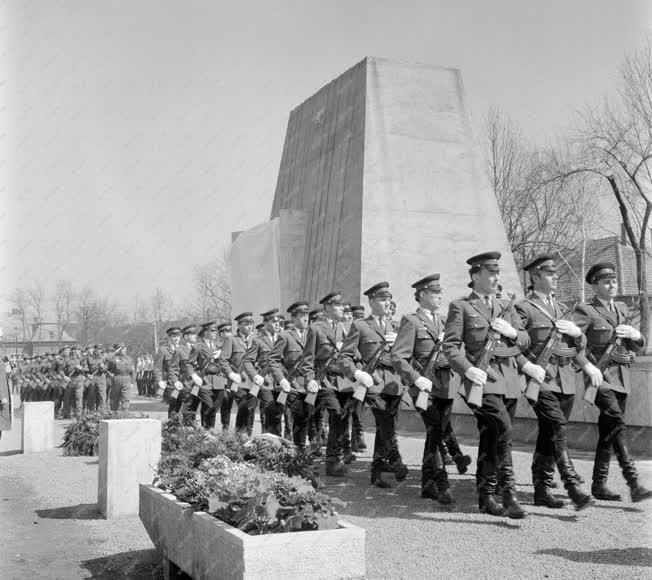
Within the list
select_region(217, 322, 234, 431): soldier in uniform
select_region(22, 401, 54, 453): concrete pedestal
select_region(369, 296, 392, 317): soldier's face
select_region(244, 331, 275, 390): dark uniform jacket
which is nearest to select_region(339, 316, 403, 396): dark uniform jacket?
select_region(369, 296, 392, 317): soldier's face

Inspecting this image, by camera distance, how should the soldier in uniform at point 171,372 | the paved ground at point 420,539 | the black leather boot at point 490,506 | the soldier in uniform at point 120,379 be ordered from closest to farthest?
the paved ground at point 420,539, the black leather boot at point 490,506, the soldier in uniform at point 171,372, the soldier in uniform at point 120,379

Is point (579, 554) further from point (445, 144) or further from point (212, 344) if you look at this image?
point (445, 144)

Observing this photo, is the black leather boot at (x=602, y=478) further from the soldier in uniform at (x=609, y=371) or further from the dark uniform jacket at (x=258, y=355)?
the dark uniform jacket at (x=258, y=355)

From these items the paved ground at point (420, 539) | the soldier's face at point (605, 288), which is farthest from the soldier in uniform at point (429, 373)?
the soldier's face at point (605, 288)

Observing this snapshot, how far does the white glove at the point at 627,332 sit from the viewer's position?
738 cm

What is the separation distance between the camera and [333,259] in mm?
20281

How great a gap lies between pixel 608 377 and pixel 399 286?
1187 cm

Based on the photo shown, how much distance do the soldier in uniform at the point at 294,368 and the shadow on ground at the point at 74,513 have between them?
334 cm

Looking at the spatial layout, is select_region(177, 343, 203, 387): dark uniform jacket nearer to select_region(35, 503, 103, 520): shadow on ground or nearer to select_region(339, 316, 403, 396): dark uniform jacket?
select_region(339, 316, 403, 396): dark uniform jacket

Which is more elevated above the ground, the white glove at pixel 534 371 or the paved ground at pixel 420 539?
the white glove at pixel 534 371

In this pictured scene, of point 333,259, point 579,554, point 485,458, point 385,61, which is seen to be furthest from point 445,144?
point 579,554

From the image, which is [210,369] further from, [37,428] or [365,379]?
[365,379]

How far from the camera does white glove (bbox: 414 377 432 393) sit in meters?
7.46

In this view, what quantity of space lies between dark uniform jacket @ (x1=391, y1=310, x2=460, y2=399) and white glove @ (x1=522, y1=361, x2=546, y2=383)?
0.98 meters
